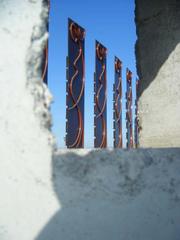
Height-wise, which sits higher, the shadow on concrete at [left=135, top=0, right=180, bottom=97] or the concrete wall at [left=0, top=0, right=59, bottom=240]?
the shadow on concrete at [left=135, top=0, right=180, bottom=97]

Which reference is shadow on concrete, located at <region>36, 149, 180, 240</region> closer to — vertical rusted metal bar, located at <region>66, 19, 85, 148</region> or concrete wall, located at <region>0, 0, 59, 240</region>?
concrete wall, located at <region>0, 0, 59, 240</region>

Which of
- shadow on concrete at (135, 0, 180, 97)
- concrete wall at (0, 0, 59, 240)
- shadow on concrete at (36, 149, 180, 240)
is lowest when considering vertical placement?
shadow on concrete at (36, 149, 180, 240)

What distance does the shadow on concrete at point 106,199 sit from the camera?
1.36 metres

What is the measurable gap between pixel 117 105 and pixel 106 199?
798cm

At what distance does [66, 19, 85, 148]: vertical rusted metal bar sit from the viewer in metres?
6.16

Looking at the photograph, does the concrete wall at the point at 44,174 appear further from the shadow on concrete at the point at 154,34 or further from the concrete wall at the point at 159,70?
the shadow on concrete at the point at 154,34

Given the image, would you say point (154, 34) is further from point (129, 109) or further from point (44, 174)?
point (129, 109)

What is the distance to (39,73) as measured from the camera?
4.09ft

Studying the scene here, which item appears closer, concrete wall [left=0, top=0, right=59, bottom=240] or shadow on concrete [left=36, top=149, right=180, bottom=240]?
concrete wall [left=0, top=0, right=59, bottom=240]

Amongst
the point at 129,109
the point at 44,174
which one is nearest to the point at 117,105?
the point at 129,109

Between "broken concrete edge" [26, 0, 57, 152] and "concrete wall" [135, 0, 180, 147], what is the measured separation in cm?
145

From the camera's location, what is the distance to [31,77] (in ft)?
4.00

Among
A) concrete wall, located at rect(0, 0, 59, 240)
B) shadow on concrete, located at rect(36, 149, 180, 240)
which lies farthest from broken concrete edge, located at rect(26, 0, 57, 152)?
shadow on concrete, located at rect(36, 149, 180, 240)

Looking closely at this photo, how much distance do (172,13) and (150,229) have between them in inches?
71.0
